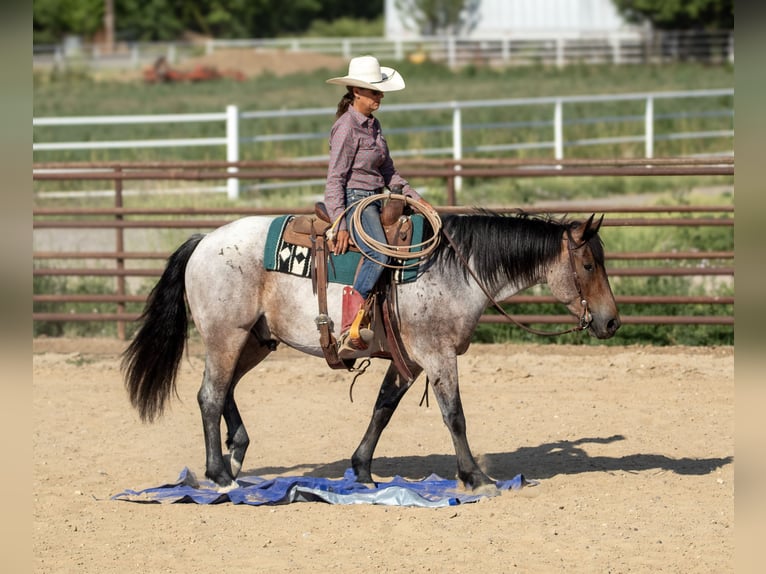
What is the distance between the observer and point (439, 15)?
51750 millimetres

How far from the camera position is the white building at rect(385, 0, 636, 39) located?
48125 mm

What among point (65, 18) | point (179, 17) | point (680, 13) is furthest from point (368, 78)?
point (179, 17)

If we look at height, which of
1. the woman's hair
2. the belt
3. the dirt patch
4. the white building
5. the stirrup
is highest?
the white building

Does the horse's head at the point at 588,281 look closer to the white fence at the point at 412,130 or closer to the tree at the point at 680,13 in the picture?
the white fence at the point at 412,130

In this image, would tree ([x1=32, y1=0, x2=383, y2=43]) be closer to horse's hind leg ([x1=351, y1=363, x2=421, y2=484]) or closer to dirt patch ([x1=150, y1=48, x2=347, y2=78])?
dirt patch ([x1=150, y1=48, x2=347, y2=78])

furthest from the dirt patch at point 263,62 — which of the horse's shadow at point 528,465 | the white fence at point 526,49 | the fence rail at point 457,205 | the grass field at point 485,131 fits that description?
the horse's shadow at point 528,465

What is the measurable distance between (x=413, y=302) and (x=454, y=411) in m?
0.59

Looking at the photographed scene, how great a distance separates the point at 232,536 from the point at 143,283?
7055mm

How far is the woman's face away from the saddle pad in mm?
621

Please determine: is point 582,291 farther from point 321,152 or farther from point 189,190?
point 321,152

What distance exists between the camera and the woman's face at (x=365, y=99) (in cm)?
548

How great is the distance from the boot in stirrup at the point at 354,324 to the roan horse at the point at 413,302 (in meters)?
0.07

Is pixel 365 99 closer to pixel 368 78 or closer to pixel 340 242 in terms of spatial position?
pixel 368 78

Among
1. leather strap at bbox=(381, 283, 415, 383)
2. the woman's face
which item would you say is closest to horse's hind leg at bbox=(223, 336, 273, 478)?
leather strap at bbox=(381, 283, 415, 383)
